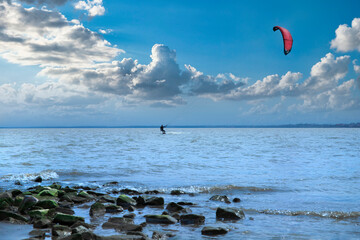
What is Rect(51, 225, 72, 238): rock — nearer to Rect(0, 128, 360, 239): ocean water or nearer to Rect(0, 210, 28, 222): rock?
Rect(0, 128, 360, 239): ocean water

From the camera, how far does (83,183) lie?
1770cm

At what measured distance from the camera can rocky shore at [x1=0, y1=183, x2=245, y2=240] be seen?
798cm

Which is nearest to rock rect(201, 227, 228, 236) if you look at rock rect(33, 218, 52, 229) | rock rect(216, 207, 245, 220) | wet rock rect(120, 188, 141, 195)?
rock rect(216, 207, 245, 220)

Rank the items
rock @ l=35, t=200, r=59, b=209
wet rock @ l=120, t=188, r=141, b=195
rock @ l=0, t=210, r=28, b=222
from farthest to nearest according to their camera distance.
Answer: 1. wet rock @ l=120, t=188, r=141, b=195
2. rock @ l=35, t=200, r=59, b=209
3. rock @ l=0, t=210, r=28, b=222

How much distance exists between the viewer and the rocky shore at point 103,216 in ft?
26.2

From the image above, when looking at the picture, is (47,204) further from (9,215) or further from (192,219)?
(192,219)

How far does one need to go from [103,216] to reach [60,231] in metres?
2.32

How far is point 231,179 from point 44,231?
1192 cm

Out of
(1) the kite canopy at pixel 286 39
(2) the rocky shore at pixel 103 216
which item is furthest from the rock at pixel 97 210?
(1) the kite canopy at pixel 286 39

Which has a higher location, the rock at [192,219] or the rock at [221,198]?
the rock at [192,219]

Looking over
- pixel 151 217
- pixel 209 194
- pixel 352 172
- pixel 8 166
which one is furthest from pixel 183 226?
pixel 8 166

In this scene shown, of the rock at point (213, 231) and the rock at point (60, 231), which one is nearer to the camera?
the rock at point (60, 231)

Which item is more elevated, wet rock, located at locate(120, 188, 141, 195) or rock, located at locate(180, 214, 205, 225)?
rock, located at locate(180, 214, 205, 225)

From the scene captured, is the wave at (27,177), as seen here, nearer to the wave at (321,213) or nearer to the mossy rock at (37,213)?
the mossy rock at (37,213)
